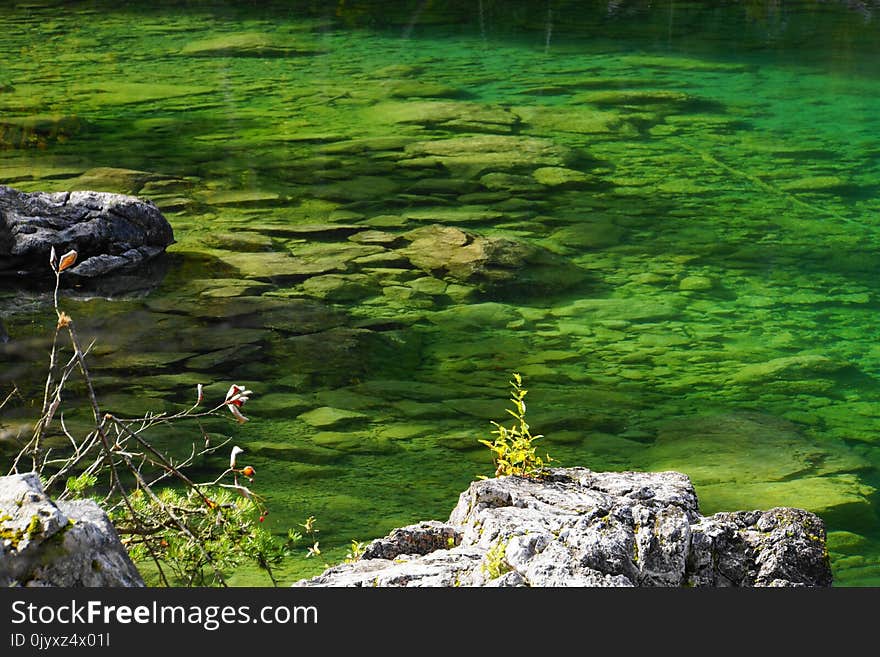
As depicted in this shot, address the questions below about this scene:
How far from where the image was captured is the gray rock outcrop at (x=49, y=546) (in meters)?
1.71

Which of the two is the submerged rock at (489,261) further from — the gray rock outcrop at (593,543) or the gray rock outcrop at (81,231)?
the gray rock outcrop at (593,543)

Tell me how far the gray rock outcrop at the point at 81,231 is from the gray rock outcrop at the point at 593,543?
14.5ft

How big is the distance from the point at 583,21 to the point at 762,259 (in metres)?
9.80

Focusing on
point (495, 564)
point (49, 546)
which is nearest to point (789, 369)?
point (495, 564)

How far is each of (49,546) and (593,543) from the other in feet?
2.75

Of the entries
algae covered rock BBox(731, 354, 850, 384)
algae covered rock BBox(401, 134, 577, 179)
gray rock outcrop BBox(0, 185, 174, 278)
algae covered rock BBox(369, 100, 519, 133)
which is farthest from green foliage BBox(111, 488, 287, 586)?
algae covered rock BBox(369, 100, 519, 133)

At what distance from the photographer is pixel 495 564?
1.94 meters

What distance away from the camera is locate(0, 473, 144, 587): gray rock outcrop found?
5.61 ft

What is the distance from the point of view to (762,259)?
22.0 feet

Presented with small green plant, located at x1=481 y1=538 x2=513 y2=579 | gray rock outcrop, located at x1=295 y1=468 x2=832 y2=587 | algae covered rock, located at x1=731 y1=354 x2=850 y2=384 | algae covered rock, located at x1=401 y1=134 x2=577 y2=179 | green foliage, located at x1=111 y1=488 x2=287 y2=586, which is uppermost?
small green plant, located at x1=481 y1=538 x2=513 y2=579

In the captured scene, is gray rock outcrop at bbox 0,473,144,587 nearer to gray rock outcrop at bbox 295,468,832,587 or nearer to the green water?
gray rock outcrop at bbox 295,468,832,587

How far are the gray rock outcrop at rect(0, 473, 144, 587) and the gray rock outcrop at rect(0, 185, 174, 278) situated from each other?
4753 mm

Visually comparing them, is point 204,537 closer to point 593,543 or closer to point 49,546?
point 49,546

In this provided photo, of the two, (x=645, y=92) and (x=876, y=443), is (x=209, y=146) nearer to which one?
(x=645, y=92)
